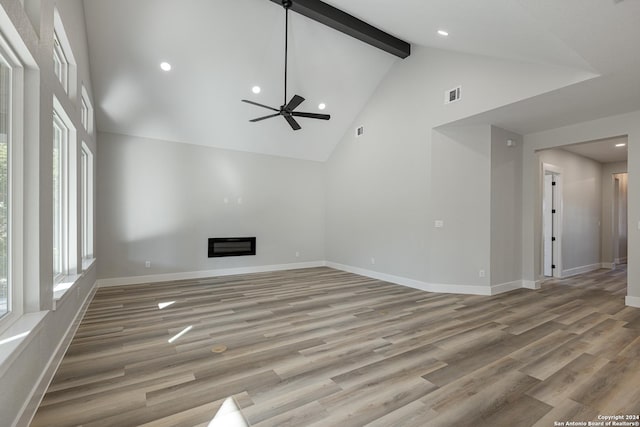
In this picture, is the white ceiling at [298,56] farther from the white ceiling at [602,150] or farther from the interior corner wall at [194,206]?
the white ceiling at [602,150]

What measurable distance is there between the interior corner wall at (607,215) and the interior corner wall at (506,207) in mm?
4119

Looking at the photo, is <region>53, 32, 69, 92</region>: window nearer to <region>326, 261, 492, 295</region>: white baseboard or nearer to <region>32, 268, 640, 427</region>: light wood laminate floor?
<region>32, 268, 640, 427</region>: light wood laminate floor

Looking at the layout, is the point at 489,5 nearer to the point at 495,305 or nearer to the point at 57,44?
the point at 495,305

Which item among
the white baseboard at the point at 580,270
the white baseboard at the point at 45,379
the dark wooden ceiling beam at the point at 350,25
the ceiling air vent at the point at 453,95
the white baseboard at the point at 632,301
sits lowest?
the white baseboard at the point at 580,270

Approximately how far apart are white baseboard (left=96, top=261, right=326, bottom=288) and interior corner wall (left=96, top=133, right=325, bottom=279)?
0.08m

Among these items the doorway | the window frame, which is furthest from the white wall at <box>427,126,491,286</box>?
the window frame

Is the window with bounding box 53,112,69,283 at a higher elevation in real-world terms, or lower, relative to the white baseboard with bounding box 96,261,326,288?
higher

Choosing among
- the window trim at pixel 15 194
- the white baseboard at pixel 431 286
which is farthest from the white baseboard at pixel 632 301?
the window trim at pixel 15 194

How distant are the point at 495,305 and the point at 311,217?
4.63 m

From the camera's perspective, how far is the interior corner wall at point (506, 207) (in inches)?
198

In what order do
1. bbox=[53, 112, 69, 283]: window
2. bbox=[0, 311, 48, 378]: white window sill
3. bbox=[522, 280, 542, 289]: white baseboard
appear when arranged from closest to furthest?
bbox=[0, 311, 48, 378]: white window sill
bbox=[53, 112, 69, 283]: window
bbox=[522, 280, 542, 289]: white baseboard

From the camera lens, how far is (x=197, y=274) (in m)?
6.21

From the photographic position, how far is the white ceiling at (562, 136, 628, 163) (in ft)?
19.5

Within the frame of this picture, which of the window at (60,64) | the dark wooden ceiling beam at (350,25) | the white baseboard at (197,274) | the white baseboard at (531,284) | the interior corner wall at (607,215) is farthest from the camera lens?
the interior corner wall at (607,215)
